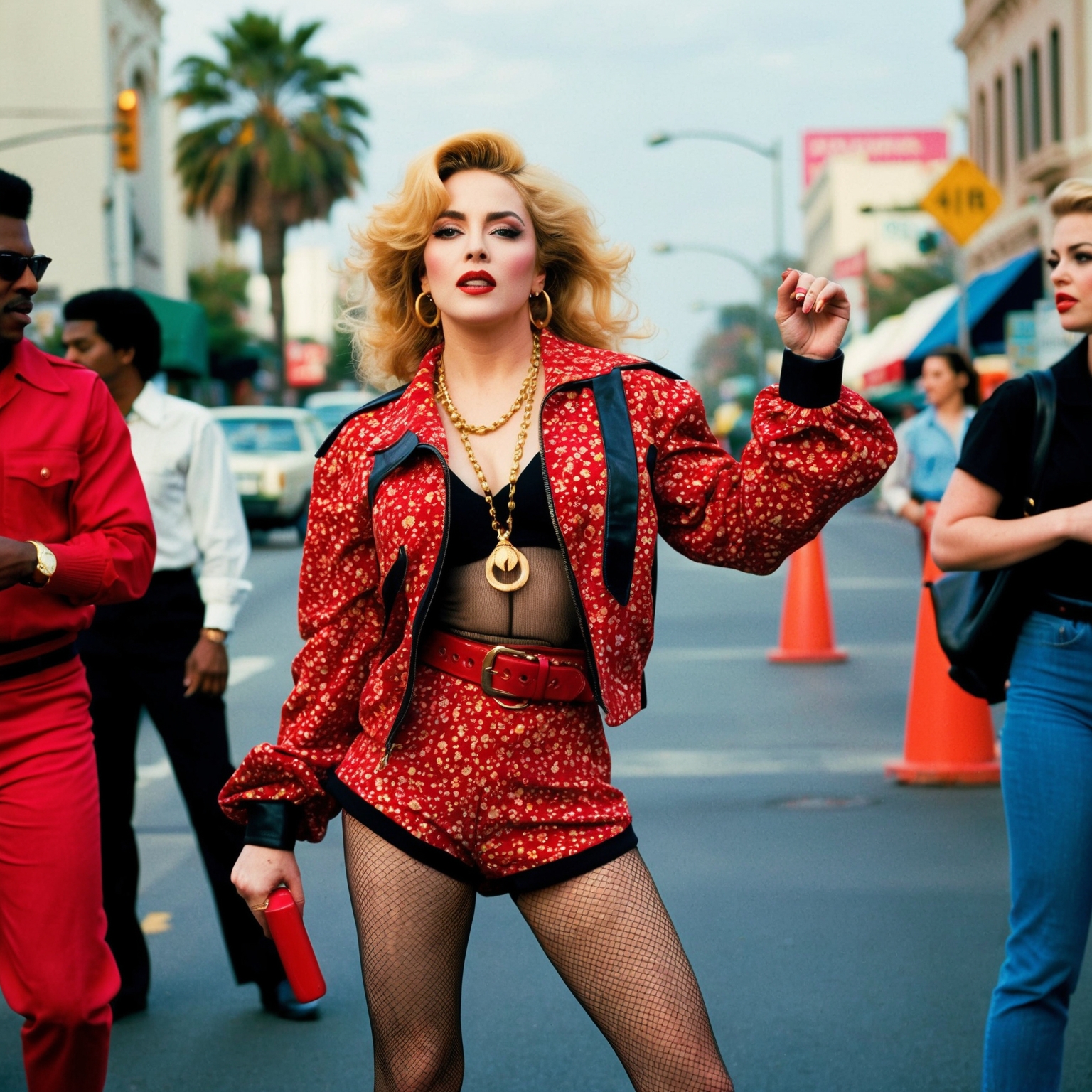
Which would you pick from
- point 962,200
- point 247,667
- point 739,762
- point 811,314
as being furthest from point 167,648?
point 962,200

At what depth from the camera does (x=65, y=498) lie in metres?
3.47

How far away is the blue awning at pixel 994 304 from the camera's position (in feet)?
81.9

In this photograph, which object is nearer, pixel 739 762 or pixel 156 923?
pixel 156 923

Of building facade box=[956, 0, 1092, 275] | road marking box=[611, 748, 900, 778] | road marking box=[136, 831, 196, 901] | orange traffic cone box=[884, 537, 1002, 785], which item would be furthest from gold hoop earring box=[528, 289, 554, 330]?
building facade box=[956, 0, 1092, 275]

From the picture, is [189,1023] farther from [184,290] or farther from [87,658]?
[184,290]

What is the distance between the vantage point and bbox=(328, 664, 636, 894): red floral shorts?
111 inches

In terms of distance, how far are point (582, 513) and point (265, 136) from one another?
40554mm

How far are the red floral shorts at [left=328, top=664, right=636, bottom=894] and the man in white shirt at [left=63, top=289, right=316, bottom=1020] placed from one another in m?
1.99

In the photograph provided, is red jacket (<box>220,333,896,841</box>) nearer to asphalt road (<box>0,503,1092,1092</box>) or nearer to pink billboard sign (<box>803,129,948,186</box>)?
asphalt road (<box>0,503,1092,1092</box>)

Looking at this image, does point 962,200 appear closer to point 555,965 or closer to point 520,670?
point 520,670

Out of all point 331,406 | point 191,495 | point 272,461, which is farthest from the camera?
point 331,406

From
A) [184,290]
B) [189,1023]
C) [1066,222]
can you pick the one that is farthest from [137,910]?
[184,290]

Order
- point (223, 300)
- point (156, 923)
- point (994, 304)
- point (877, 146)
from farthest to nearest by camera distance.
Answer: point (877, 146) < point (223, 300) < point (994, 304) < point (156, 923)

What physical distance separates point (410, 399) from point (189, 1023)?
8.07 ft
